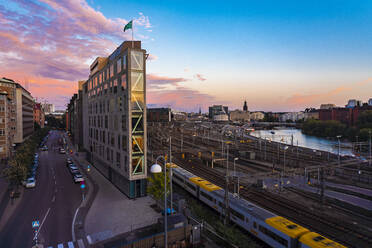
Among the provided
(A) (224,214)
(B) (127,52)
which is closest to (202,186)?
(A) (224,214)

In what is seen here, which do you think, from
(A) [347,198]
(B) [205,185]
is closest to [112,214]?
(B) [205,185]

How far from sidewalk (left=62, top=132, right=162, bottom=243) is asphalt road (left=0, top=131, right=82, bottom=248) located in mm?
1530

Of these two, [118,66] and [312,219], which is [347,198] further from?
[118,66]

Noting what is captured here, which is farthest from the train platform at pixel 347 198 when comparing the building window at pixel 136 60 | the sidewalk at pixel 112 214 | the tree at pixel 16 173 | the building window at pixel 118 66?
the tree at pixel 16 173

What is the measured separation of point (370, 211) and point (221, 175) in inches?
990

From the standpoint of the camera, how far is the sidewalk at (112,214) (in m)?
22.6

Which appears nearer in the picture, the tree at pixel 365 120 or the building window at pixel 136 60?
the building window at pixel 136 60

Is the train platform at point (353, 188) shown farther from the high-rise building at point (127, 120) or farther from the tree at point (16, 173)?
the tree at point (16, 173)

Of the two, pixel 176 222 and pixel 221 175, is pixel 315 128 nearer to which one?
pixel 221 175

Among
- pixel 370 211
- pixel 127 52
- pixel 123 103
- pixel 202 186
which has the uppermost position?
pixel 127 52

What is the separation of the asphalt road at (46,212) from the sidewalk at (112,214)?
1.53 metres

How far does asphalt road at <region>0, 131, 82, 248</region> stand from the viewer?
68.9 ft

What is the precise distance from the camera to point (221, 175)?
48531mm

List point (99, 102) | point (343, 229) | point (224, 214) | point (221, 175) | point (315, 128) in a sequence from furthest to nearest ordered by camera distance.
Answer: point (315, 128) → point (221, 175) → point (99, 102) → point (224, 214) → point (343, 229)
